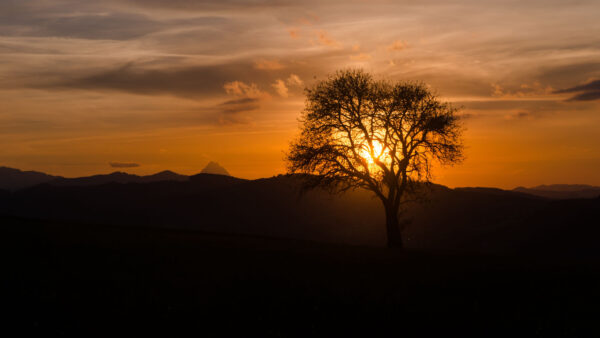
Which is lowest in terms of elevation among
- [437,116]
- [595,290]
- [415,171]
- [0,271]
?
[595,290]

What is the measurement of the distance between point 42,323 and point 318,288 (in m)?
10.7

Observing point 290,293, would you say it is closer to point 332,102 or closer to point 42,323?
point 42,323

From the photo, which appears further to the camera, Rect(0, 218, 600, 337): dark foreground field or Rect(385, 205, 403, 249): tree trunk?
Rect(385, 205, 403, 249): tree trunk

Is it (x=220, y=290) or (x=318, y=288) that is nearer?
(x=220, y=290)

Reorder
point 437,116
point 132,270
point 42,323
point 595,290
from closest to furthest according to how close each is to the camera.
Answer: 1. point 42,323
2. point 132,270
3. point 595,290
4. point 437,116

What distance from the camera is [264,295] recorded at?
1870 cm

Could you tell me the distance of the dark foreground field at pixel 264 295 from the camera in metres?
15.2

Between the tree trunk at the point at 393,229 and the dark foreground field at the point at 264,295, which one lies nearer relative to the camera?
the dark foreground field at the point at 264,295

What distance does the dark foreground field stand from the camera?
600 inches

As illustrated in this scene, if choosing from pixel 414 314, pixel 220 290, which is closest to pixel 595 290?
pixel 414 314

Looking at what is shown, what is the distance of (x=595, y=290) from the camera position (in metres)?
25.4

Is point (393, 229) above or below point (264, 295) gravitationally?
above

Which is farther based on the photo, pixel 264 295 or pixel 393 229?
pixel 393 229

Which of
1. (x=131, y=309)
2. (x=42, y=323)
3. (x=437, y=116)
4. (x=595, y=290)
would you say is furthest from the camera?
(x=437, y=116)
